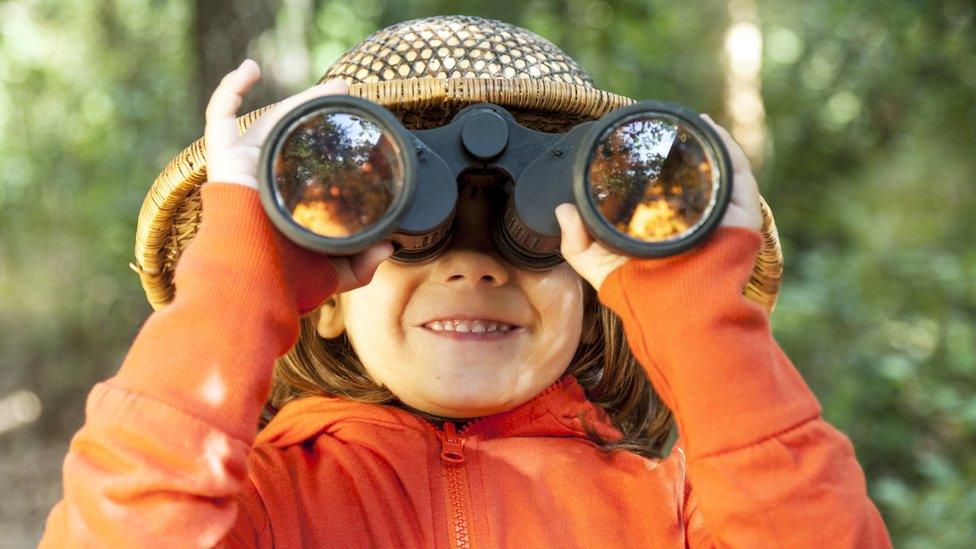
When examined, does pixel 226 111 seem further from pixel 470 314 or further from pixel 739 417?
pixel 739 417

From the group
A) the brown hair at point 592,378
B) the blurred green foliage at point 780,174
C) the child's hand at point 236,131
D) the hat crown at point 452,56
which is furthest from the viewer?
the blurred green foliage at point 780,174

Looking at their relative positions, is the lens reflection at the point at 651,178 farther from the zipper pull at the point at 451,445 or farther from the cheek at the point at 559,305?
the zipper pull at the point at 451,445

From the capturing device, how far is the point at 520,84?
1378 millimetres

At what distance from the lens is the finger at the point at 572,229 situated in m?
1.23

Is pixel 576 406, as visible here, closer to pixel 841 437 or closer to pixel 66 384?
pixel 841 437

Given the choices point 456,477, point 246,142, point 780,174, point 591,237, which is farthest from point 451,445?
point 780,174

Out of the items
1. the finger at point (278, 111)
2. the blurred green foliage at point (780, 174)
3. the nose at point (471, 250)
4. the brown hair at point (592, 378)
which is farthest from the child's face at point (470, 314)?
the blurred green foliage at point (780, 174)

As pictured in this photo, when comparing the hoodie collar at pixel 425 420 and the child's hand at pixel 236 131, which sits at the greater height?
the child's hand at pixel 236 131

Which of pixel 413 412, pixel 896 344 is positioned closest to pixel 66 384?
pixel 896 344

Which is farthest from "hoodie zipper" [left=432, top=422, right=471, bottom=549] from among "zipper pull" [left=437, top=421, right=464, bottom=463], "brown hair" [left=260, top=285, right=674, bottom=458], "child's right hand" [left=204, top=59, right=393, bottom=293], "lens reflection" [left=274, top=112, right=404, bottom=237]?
"lens reflection" [left=274, top=112, right=404, bottom=237]

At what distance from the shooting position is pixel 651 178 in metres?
1.20

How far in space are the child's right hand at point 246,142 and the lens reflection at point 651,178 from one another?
0.89 ft

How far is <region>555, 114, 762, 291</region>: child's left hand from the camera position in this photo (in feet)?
3.95

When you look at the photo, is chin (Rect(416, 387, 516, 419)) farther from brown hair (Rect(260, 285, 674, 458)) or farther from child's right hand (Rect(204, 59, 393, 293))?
child's right hand (Rect(204, 59, 393, 293))
